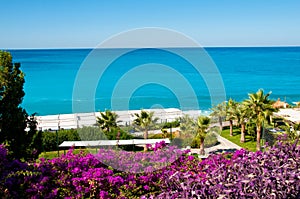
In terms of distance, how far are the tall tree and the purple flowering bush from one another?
2.62m

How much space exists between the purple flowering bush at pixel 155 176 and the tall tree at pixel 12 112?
2.62 metres

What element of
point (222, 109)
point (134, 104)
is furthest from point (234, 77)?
point (222, 109)

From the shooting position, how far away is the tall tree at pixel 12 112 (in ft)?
26.8

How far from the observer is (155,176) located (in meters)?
5.49

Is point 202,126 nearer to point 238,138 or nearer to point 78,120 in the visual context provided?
point 238,138

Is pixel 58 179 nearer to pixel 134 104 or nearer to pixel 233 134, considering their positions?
pixel 233 134

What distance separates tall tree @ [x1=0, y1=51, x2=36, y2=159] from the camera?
26.8 feet

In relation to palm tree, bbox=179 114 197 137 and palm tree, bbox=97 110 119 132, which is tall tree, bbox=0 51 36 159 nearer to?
palm tree, bbox=179 114 197 137

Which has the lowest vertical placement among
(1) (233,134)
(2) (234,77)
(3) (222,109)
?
(1) (233,134)

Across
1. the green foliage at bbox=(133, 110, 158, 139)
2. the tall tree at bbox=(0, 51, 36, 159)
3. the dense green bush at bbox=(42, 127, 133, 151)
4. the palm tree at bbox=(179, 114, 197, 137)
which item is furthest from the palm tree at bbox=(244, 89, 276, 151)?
the tall tree at bbox=(0, 51, 36, 159)

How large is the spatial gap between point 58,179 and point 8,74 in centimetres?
455

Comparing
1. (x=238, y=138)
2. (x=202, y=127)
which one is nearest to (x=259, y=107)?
(x=202, y=127)

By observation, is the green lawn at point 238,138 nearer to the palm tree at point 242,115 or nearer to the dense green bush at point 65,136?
the palm tree at point 242,115

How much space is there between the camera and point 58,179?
5.27 m
